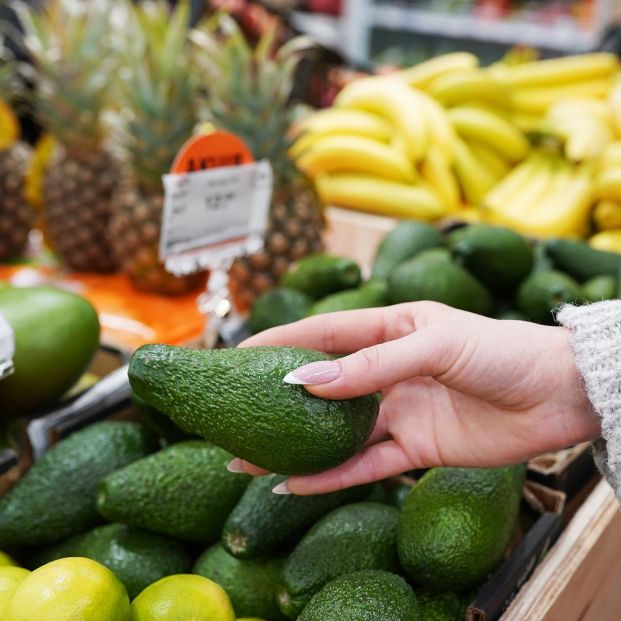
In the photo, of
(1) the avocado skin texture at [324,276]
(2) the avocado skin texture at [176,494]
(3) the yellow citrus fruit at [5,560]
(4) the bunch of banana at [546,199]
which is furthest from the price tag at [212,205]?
(4) the bunch of banana at [546,199]

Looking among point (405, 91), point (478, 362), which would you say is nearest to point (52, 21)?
point (405, 91)

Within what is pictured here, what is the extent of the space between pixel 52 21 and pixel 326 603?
162 centimetres

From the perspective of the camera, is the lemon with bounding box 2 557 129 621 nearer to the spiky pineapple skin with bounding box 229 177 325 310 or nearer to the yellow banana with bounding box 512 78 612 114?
the spiky pineapple skin with bounding box 229 177 325 310

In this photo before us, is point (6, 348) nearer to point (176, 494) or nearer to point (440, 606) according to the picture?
point (176, 494)

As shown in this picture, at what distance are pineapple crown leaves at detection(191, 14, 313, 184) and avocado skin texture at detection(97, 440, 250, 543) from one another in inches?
32.8

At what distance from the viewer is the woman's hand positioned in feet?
2.43

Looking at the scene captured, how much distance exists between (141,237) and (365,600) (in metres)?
1.16

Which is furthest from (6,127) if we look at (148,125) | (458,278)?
(458,278)

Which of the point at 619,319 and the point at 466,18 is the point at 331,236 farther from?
the point at 466,18

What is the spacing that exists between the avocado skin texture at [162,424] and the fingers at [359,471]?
0.84 feet

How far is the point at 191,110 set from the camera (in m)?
1.64

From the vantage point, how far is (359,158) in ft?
6.82

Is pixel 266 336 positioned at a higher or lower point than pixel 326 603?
higher

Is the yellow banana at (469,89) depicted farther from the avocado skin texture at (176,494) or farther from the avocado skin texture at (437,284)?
the avocado skin texture at (176,494)
